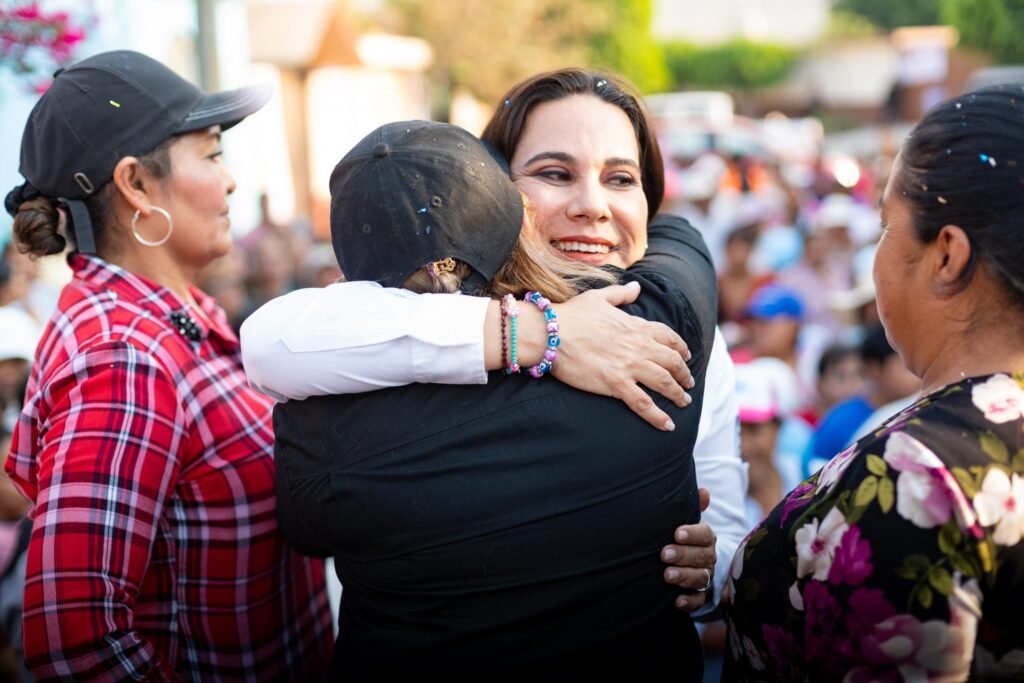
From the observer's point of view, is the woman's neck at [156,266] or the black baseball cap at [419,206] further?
the woman's neck at [156,266]

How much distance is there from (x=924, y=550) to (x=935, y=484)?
0.32 ft

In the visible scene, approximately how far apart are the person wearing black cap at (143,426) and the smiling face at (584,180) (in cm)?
78

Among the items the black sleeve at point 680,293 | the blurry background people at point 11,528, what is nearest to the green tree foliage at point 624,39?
the blurry background people at point 11,528

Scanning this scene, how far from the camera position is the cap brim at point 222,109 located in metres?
2.36

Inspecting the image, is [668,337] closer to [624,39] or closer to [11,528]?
[11,528]

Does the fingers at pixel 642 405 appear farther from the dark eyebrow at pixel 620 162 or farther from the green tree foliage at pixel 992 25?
the green tree foliage at pixel 992 25

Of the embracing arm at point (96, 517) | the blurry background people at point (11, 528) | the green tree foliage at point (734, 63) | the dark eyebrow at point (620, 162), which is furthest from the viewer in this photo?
the green tree foliage at point (734, 63)

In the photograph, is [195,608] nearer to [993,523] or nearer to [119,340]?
[119,340]

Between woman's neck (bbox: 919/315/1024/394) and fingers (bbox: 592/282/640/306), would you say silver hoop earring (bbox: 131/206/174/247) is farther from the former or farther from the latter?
woman's neck (bbox: 919/315/1024/394)

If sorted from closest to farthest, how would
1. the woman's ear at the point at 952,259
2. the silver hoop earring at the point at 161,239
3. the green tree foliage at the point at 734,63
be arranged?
1. the woman's ear at the point at 952,259
2. the silver hoop earring at the point at 161,239
3. the green tree foliage at the point at 734,63

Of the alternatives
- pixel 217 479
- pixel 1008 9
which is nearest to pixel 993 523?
pixel 217 479

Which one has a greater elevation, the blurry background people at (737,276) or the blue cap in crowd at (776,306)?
the blue cap in crowd at (776,306)

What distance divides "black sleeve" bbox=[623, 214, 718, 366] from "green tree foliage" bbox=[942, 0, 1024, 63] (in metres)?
3.30

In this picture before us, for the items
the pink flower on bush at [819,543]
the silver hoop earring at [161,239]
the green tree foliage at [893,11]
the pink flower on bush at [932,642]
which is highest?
the silver hoop earring at [161,239]
